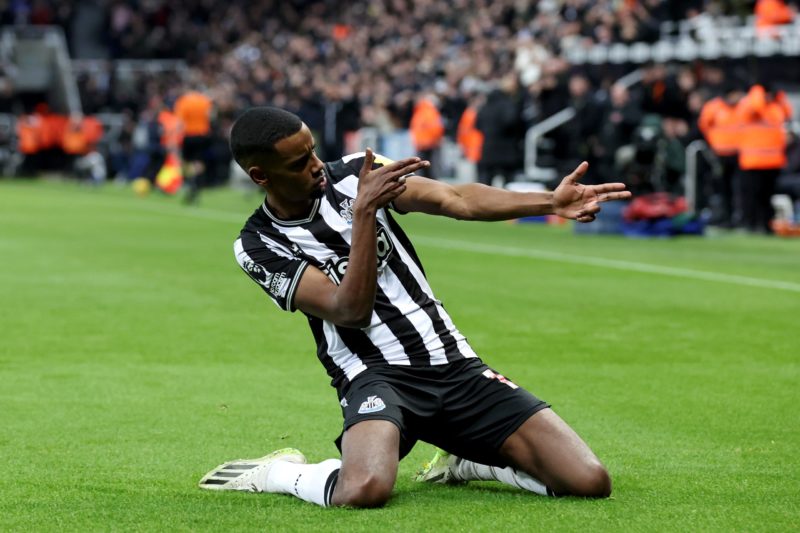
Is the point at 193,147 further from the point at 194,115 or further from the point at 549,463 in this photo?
the point at 549,463

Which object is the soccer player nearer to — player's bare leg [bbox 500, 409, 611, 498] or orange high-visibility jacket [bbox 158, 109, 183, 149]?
player's bare leg [bbox 500, 409, 611, 498]

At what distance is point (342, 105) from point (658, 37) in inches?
455

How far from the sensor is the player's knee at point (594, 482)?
5.72 meters

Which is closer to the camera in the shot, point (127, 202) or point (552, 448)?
point (552, 448)

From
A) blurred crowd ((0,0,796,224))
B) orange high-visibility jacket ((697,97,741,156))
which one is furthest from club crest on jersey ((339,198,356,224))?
blurred crowd ((0,0,796,224))

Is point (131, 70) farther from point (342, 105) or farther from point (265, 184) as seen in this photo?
point (265, 184)

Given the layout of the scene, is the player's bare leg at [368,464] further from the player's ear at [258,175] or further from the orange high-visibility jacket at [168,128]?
the orange high-visibility jacket at [168,128]

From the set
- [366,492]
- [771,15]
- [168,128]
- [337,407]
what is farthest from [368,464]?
[168,128]

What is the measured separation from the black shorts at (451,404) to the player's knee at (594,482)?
359mm

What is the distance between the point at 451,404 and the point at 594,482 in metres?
0.66

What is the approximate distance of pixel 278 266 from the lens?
235 inches

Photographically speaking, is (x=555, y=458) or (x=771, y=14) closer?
(x=555, y=458)

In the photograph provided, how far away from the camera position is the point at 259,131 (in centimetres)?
577

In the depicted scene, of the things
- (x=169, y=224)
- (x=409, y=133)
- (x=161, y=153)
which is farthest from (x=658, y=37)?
(x=161, y=153)
